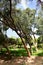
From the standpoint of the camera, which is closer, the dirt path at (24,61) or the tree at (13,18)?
the tree at (13,18)

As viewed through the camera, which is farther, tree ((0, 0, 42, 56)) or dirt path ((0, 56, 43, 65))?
dirt path ((0, 56, 43, 65))

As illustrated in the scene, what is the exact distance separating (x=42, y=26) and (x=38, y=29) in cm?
135

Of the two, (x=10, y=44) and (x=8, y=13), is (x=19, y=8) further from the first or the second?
(x=10, y=44)

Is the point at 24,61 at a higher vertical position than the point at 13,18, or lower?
lower

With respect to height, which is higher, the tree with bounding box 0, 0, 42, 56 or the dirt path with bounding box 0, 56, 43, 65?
the tree with bounding box 0, 0, 42, 56

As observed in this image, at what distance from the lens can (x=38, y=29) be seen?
1552 centimetres

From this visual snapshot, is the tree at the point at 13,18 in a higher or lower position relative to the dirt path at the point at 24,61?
higher

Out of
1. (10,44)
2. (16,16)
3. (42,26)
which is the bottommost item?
(10,44)

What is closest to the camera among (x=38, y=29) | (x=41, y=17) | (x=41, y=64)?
(x=41, y=64)

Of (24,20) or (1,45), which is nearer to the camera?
(1,45)

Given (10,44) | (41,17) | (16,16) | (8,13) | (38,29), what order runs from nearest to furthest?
(8,13) < (16,16) < (10,44) < (41,17) < (38,29)

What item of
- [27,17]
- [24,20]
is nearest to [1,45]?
[24,20]

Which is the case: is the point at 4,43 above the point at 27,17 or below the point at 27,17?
below

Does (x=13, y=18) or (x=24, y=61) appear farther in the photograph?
(x=13, y=18)
